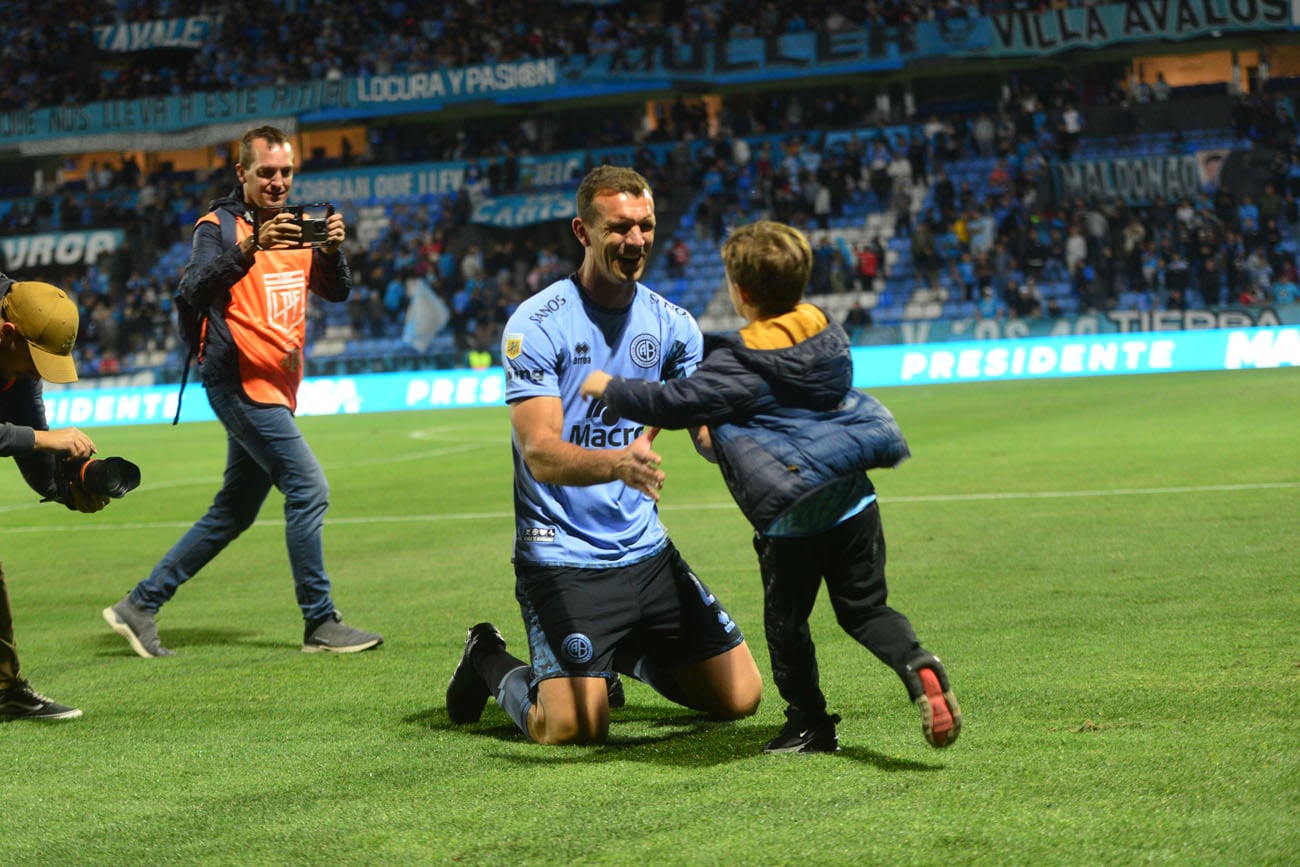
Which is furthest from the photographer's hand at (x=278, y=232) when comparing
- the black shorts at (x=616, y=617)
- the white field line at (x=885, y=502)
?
the white field line at (x=885, y=502)

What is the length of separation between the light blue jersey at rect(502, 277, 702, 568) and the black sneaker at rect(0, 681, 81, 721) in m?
1.97

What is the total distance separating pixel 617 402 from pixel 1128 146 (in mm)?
32673

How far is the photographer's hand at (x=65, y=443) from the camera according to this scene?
17.3 ft

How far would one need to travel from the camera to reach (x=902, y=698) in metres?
5.32

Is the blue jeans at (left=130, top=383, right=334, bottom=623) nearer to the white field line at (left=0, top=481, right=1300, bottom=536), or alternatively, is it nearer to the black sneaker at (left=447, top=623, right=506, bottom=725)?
the black sneaker at (left=447, top=623, right=506, bottom=725)

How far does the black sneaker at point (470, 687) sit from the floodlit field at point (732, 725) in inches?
2.7

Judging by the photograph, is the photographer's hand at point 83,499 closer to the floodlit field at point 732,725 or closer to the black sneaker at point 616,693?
the floodlit field at point 732,725

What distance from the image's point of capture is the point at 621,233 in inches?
192

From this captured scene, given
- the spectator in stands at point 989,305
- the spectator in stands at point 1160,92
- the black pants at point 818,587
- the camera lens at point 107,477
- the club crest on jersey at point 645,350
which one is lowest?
the spectator in stands at point 989,305

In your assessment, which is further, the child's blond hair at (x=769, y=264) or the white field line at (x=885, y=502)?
the white field line at (x=885, y=502)

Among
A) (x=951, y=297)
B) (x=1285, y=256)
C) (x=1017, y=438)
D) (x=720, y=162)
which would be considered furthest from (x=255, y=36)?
(x=1017, y=438)

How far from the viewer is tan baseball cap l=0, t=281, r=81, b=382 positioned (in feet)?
17.0

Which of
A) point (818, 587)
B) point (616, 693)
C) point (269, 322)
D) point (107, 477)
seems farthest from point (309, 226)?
point (818, 587)

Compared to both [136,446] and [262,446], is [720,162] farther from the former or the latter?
[262,446]
